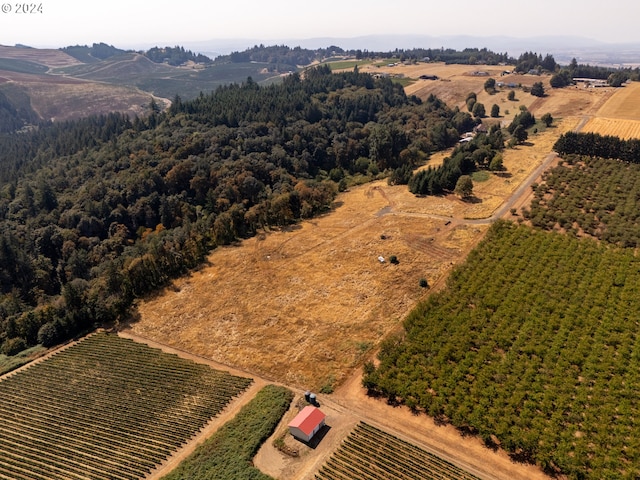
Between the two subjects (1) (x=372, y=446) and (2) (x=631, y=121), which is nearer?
(1) (x=372, y=446)

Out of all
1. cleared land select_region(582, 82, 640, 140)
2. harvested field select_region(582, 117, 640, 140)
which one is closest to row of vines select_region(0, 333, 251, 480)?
harvested field select_region(582, 117, 640, 140)

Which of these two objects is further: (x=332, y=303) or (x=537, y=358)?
(x=332, y=303)

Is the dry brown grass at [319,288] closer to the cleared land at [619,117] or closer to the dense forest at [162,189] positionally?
the dense forest at [162,189]

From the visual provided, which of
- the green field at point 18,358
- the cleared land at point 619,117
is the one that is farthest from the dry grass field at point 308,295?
the cleared land at point 619,117

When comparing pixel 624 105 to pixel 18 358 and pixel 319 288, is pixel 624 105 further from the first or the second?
pixel 18 358

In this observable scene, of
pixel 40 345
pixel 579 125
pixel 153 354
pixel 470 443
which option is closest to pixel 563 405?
pixel 470 443

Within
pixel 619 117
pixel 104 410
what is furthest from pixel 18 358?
pixel 619 117

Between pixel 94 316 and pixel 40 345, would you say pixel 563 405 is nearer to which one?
pixel 94 316
